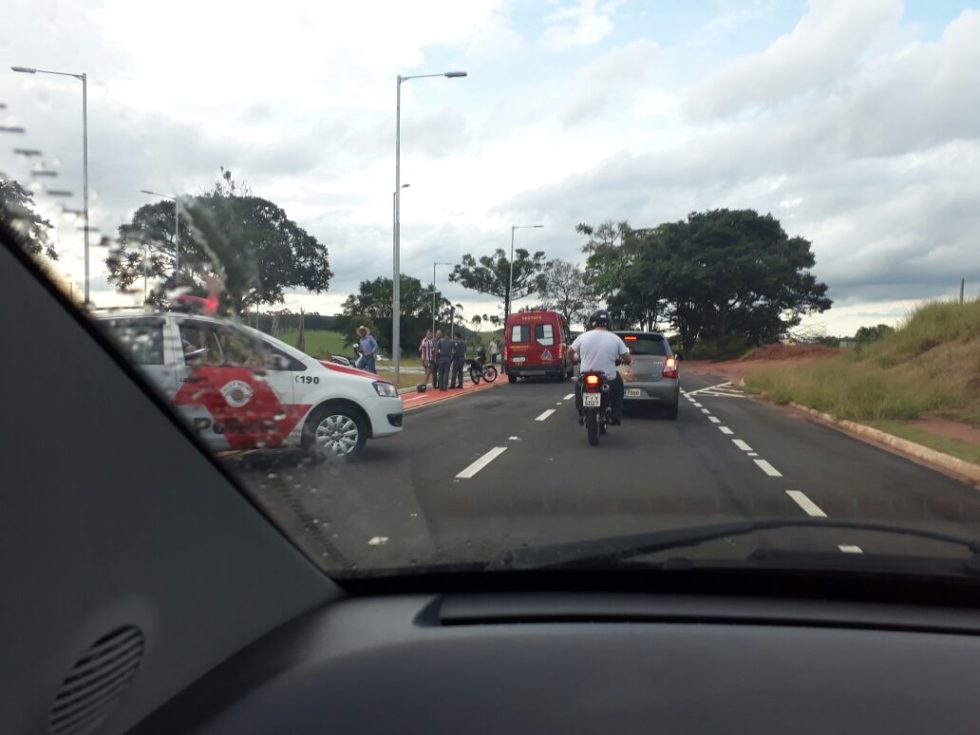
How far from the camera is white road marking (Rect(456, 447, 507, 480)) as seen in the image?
306 inches

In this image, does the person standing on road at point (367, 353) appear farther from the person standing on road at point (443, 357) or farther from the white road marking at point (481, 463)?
the white road marking at point (481, 463)

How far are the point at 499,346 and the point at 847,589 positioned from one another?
31.2 m

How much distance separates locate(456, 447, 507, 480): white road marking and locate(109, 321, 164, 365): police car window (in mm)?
5370

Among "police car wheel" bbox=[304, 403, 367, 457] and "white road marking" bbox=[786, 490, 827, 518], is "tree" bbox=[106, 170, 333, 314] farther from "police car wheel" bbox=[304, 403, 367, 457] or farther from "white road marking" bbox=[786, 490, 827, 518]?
"white road marking" bbox=[786, 490, 827, 518]

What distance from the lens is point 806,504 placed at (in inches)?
255

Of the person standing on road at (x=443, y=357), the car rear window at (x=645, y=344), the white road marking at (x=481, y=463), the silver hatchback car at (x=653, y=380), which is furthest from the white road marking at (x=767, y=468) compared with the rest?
the person standing on road at (x=443, y=357)

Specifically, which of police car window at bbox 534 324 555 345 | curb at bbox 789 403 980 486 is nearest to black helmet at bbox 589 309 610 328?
curb at bbox 789 403 980 486

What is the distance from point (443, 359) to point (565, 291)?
1537 inches

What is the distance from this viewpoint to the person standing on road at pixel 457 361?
74.7ft

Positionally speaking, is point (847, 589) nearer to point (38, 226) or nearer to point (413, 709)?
point (413, 709)

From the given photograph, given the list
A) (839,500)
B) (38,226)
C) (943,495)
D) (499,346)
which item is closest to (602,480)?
(839,500)

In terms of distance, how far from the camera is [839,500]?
6656mm

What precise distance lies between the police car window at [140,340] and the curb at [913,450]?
8340 mm

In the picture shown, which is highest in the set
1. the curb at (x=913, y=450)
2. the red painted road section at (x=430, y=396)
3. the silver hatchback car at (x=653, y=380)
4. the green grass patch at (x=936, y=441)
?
the silver hatchback car at (x=653, y=380)
